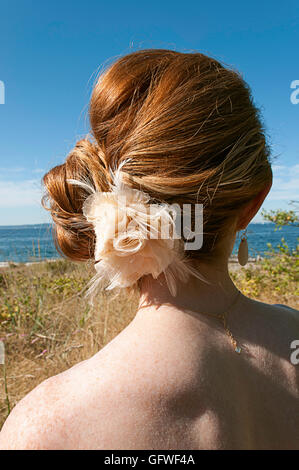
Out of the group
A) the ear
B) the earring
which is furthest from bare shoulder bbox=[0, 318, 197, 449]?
the earring

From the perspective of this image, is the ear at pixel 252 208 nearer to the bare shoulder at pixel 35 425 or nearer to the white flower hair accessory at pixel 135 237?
the white flower hair accessory at pixel 135 237

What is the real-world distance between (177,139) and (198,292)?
0.46 m

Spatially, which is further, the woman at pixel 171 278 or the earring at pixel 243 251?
the earring at pixel 243 251

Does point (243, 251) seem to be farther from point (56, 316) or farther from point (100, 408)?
point (56, 316)

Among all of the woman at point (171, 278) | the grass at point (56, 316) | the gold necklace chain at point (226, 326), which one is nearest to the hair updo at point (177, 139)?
the woman at point (171, 278)

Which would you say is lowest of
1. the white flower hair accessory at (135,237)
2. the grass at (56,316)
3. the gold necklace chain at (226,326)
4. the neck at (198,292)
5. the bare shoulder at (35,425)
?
the grass at (56,316)

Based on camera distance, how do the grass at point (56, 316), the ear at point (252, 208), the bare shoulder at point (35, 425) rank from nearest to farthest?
1. the bare shoulder at point (35, 425)
2. the ear at point (252, 208)
3. the grass at point (56, 316)

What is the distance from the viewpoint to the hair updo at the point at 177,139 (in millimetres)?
1023

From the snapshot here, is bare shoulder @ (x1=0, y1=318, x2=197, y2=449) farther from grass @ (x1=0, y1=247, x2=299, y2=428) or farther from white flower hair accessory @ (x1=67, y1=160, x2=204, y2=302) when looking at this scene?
grass @ (x1=0, y1=247, x2=299, y2=428)

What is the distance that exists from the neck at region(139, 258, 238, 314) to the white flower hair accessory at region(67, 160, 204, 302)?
3cm

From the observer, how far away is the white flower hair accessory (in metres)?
1.03

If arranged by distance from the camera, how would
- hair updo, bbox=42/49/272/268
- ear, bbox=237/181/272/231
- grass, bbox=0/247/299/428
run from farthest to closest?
1. grass, bbox=0/247/299/428
2. ear, bbox=237/181/272/231
3. hair updo, bbox=42/49/272/268

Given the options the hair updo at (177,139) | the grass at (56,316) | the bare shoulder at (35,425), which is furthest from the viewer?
the grass at (56,316)

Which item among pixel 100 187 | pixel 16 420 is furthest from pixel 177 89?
pixel 16 420
